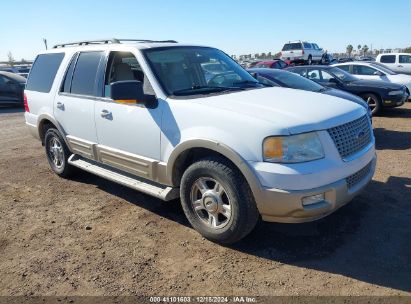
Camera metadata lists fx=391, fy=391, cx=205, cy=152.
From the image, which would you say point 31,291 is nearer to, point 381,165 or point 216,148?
point 216,148

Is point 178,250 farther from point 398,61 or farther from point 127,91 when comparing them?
point 398,61

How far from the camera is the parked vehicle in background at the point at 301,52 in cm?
3055

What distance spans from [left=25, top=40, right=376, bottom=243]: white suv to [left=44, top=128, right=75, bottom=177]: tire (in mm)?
248

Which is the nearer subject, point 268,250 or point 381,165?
point 268,250

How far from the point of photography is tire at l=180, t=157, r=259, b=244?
136 inches

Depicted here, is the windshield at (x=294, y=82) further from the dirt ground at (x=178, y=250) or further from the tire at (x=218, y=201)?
the tire at (x=218, y=201)

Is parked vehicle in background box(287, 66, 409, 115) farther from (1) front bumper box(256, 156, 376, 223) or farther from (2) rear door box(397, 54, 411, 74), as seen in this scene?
(2) rear door box(397, 54, 411, 74)

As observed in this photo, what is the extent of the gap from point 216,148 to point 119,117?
1453mm

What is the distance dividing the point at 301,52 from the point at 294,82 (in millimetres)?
23738

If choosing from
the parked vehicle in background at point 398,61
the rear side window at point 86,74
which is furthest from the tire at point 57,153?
the parked vehicle in background at point 398,61

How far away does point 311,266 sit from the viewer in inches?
134

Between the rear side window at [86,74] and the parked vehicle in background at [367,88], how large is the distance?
23.2 ft

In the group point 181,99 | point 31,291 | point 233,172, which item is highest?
point 181,99

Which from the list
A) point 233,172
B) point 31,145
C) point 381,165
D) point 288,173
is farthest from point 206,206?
point 31,145
